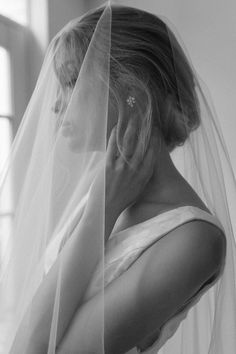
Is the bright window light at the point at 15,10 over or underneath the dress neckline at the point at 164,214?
over

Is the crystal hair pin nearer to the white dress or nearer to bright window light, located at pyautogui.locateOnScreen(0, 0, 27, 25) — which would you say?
the white dress

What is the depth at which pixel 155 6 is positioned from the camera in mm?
1887

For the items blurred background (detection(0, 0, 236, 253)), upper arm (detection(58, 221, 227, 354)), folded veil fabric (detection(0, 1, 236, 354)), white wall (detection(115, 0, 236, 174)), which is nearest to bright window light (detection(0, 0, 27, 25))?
blurred background (detection(0, 0, 236, 253))

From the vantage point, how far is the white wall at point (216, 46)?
1797 millimetres

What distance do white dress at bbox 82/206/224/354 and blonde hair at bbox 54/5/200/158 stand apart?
0.10m

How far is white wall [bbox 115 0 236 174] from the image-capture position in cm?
180

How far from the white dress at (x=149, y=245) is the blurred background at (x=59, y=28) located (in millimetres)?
840

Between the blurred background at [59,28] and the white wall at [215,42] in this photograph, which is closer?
the blurred background at [59,28]

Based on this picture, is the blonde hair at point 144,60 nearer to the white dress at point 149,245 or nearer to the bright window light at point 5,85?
the white dress at point 149,245

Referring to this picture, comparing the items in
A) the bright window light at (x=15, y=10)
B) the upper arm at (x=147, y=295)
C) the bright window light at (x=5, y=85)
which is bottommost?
the upper arm at (x=147, y=295)

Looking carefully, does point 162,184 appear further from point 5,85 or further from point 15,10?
point 15,10

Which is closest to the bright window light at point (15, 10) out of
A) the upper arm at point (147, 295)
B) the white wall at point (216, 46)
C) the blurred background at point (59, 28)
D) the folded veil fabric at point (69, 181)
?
the blurred background at point (59, 28)

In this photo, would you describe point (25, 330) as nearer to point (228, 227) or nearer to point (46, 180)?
point (46, 180)

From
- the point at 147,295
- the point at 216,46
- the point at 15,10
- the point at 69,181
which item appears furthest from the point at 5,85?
the point at 147,295
